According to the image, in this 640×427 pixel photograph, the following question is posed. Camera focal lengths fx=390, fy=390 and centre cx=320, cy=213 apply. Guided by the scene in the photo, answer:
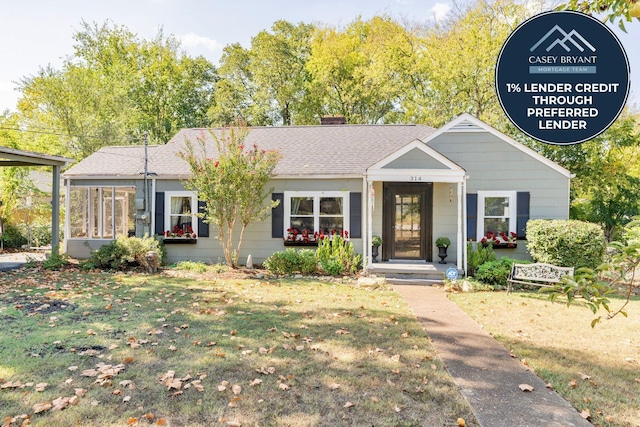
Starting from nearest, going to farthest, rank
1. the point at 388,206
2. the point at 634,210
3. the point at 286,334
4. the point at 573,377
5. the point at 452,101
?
1. the point at 573,377
2. the point at 286,334
3. the point at 388,206
4. the point at 634,210
5. the point at 452,101

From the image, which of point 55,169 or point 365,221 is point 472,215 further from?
point 55,169

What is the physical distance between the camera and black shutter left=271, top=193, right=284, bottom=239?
11.5 metres

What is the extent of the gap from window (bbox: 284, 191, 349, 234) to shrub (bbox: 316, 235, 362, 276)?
855mm

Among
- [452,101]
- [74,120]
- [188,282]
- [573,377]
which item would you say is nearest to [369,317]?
[573,377]

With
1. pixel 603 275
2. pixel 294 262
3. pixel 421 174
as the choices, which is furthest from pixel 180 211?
pixel 603 275

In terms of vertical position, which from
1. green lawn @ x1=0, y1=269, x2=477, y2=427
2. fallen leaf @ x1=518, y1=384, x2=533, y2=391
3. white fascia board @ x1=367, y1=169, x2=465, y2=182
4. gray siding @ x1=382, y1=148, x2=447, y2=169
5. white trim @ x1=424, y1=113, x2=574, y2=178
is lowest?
fallen leaf @ x1=518, y1=384, x2=533, y2=391

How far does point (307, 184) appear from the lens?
37.7 ft

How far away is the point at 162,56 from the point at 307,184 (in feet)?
84.6

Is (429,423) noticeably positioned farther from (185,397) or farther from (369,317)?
(369,317)

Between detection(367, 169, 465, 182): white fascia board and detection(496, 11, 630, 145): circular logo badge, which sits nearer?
detection(496, 11, 630, 145): circular logo badge

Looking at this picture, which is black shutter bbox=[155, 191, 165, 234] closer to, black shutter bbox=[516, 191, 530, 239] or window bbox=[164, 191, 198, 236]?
window bbox=[164, 191, 198, 236]

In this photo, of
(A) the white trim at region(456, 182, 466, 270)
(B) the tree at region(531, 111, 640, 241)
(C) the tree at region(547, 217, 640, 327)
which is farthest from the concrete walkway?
(B) the tree at region(531, 111, 640, 241)

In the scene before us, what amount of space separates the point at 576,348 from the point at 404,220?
6.70 m

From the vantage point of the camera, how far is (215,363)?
4152 mm
